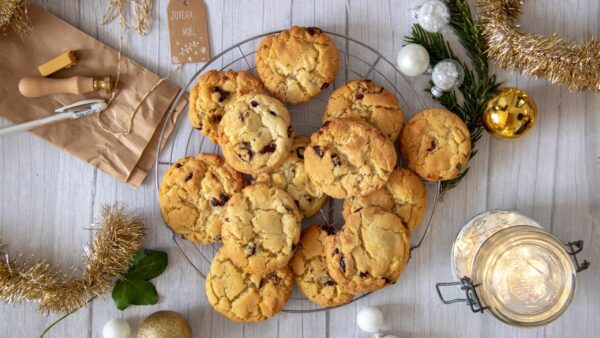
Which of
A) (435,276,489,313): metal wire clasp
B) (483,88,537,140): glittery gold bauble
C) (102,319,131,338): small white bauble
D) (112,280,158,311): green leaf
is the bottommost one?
(102,319,131,338): small white bauble

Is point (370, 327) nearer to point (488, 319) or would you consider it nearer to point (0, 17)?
point (488, 319)

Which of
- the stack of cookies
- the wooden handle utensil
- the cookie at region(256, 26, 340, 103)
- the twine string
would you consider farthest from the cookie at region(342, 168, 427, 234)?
the wooden handle utensil

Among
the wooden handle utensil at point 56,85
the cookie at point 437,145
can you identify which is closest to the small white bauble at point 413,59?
the cookie at point 437,145

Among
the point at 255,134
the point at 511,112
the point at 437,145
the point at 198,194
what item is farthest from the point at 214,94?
the point at 511,112

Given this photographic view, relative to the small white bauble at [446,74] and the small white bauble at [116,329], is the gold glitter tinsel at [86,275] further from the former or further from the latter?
the small white bauble at [446,74]

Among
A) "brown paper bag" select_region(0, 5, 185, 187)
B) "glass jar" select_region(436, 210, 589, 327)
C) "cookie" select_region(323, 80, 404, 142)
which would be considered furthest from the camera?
"brown paper bag" select_region(0, 5, 185, 187)

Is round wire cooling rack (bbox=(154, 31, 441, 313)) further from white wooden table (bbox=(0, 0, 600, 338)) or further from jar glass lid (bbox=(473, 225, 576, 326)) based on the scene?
jar glass lid (bbox=(473, 225, 576, 326))

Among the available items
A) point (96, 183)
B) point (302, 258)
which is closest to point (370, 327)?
point (302, 258)
